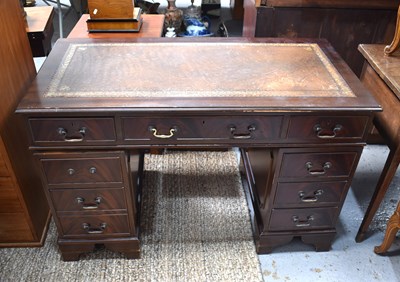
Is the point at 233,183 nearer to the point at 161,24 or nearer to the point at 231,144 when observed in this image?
the point at 231,144

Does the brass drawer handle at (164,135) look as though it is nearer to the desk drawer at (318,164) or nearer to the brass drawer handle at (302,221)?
the desk drawer at (318,164)

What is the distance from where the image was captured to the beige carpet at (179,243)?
1.49 m

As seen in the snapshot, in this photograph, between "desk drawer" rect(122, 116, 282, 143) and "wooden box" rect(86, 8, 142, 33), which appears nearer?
"desk drawer" rect(122, 116, 282, 143)

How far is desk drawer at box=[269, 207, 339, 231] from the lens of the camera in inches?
57.1

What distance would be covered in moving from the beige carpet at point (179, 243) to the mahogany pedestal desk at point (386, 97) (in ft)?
1.83

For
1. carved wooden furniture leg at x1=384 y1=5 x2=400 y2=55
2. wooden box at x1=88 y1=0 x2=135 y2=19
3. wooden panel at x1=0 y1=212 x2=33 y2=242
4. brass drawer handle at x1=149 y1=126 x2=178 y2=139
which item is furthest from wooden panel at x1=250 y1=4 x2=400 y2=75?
wooden panel at x1=0 y1=212 x2=33 y2=242

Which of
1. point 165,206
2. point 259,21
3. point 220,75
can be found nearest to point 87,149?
point 220,75

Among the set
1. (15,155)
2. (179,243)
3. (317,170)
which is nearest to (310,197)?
(317,170)

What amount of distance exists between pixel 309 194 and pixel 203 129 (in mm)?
493

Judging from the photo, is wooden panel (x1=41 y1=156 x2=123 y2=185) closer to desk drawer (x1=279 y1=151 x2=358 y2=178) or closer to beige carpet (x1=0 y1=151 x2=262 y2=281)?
beige carpet (x1=0 y1=151 x2=262 y2=281)

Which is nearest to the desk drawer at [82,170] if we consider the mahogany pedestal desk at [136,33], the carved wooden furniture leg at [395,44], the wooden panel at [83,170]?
the wooden panel at [83,170]

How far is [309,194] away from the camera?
4.60 feet

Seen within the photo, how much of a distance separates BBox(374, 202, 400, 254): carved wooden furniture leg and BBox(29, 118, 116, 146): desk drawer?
107 cm

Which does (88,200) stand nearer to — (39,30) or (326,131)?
(326,131)
